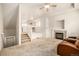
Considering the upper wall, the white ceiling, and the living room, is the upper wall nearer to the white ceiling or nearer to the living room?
the living room

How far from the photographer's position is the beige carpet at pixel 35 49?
3549 millimetres

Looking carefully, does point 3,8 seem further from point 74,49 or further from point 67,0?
point 74,49

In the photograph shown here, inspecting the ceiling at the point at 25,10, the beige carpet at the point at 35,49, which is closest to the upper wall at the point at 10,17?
the ceiling at the point at 25,10

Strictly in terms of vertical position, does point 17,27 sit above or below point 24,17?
below

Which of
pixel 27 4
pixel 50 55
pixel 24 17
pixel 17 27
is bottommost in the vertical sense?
pixel 50 55

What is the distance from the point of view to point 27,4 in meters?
3.55

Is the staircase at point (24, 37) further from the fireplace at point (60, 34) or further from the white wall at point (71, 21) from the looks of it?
the white wall at point (71, 21)

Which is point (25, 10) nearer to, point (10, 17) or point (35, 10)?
point (35, 10)

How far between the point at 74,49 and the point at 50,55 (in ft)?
1.74

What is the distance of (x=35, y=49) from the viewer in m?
3.60

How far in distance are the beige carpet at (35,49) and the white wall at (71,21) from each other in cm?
36

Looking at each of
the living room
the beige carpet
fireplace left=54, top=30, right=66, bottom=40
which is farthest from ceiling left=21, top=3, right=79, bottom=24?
the beige carpet

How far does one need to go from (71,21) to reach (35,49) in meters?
1.00

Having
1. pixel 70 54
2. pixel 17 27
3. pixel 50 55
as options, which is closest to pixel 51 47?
pixel 50 55
